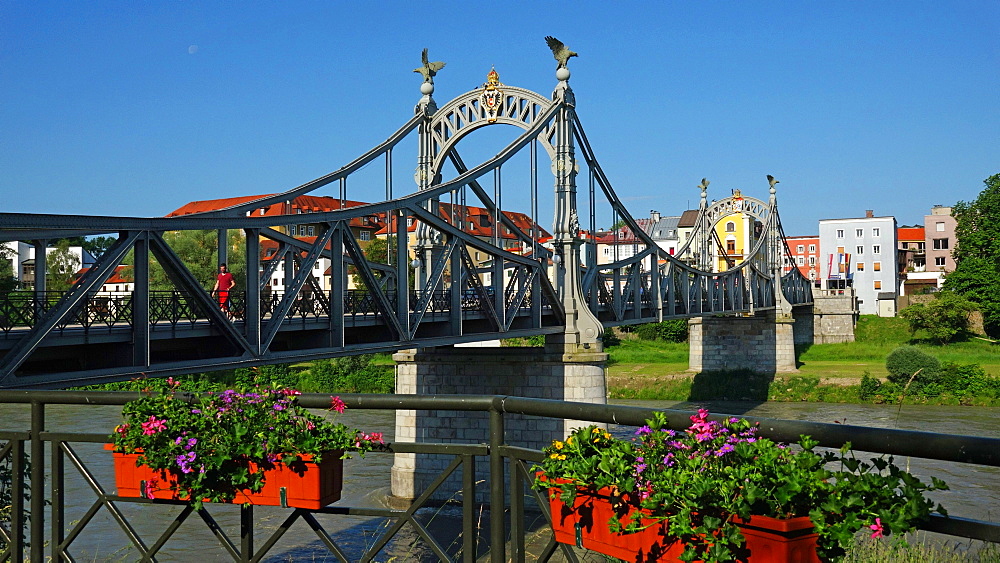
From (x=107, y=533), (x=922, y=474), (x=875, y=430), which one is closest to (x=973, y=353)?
(x=922, y=474)

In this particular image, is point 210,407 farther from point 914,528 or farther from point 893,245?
point 893,245

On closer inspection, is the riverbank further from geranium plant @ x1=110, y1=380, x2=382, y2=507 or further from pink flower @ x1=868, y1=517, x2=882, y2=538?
pink flower @ x1=868, y1=517, x2=882, y2=538

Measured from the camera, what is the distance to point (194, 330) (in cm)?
1490

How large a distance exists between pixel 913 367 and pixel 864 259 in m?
47.6

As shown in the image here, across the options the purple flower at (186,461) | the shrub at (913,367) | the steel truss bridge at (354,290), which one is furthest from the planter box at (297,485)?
the shrub at (913,367)

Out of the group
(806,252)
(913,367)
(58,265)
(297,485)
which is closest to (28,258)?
(58,265)

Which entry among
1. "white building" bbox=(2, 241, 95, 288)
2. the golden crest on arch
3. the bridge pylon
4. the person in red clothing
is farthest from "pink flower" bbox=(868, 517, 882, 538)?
"white building" bbox=(2, 241, 95, 288)

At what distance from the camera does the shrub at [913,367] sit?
146ft

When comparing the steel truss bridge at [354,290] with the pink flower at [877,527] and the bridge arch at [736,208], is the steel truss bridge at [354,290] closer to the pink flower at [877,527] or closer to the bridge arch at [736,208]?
the pink flower at [877,527]

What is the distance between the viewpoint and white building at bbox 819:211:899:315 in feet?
293

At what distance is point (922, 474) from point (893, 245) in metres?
67.6

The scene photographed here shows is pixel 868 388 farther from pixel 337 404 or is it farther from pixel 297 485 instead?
pixel 297 485

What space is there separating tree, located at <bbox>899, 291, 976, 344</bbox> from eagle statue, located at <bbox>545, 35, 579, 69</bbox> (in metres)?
39.5

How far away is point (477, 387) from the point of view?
2711 cm
